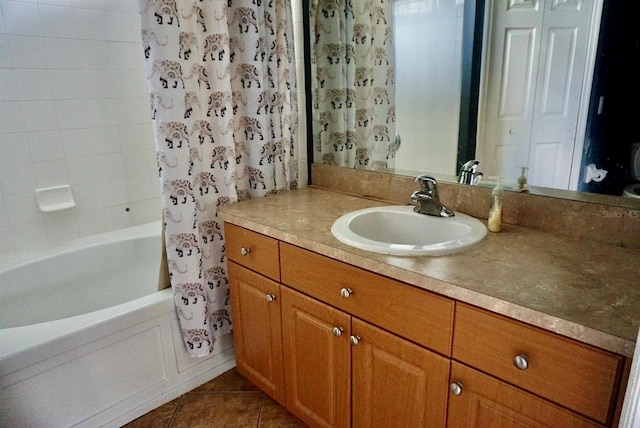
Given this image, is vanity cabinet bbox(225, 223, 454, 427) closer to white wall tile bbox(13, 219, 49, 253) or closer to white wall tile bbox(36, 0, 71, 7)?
white wall tile bbox(13, 219, 49, 253)

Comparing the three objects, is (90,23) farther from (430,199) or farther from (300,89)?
(430,199)

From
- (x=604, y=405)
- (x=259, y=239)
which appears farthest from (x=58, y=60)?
(x=604, y=405)

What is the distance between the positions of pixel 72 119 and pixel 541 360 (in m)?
2.37

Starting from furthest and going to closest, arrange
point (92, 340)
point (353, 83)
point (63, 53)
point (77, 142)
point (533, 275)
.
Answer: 1. point (77, 142)
2. point (63, 53)
3. point (353, 83)
4. point (92, 340)
5. point (533, 275)

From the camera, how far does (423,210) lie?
56.3 inches

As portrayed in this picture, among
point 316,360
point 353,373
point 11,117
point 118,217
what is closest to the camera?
point 353,373

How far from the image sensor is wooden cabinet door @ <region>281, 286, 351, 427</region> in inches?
50.8

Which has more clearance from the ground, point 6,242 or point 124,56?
point 124,56

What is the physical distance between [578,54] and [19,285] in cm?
253

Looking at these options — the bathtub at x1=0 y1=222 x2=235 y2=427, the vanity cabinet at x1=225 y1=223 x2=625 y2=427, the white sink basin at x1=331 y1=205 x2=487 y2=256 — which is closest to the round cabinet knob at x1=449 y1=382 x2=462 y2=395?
the vanity cabinet at x1=225 y1=223 x2=625 y2=427

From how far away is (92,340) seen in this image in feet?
4.91

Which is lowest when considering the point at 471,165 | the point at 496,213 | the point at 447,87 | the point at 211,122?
the point at 496,213

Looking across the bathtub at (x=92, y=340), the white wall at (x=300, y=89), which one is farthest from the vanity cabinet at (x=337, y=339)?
the white wall at (x=300, y=89)

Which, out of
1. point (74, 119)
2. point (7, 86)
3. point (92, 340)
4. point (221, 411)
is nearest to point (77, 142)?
point (74, 119)
